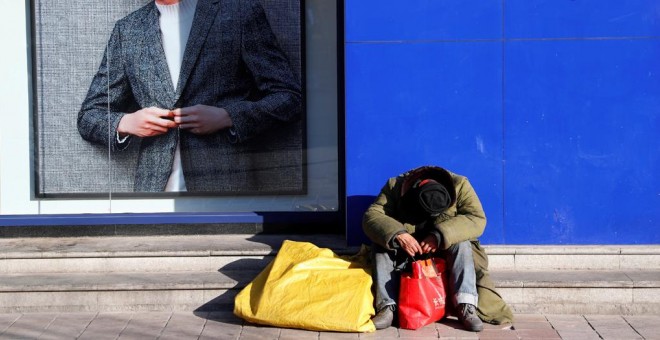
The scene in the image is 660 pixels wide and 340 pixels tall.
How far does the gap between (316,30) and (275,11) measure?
0.37 meters

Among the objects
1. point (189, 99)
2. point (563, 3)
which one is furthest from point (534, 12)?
point (189, 99)

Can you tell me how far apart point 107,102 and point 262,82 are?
1.31m

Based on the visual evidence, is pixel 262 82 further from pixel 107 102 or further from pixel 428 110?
pixel 428 110

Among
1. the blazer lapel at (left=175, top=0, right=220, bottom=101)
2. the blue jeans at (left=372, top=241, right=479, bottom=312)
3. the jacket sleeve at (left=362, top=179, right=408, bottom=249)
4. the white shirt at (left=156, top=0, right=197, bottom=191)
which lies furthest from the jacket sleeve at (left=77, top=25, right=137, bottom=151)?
the blue jeans at (left=372, top=241, right=479, bottom=312)

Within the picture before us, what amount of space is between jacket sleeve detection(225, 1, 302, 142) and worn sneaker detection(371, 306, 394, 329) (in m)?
2.32

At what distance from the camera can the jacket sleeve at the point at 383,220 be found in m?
7.32

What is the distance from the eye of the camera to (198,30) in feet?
29.5

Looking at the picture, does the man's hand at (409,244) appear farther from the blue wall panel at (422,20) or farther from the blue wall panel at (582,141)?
the blue wall panel at (422,20)

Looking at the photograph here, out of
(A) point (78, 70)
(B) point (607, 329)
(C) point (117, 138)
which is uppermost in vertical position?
(A) point (78, 70)

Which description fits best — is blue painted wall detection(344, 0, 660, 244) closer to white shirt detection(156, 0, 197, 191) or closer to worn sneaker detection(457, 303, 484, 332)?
worn sneaker detection(457, 303, 484, 332)

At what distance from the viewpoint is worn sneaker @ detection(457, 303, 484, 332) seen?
7145 mm

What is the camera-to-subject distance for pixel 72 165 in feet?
29.9

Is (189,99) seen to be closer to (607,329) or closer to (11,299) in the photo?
(11,299)

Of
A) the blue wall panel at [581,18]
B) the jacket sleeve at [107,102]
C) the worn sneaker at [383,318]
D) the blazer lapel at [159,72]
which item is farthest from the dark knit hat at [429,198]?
the jacket sleeve at [107,102]
